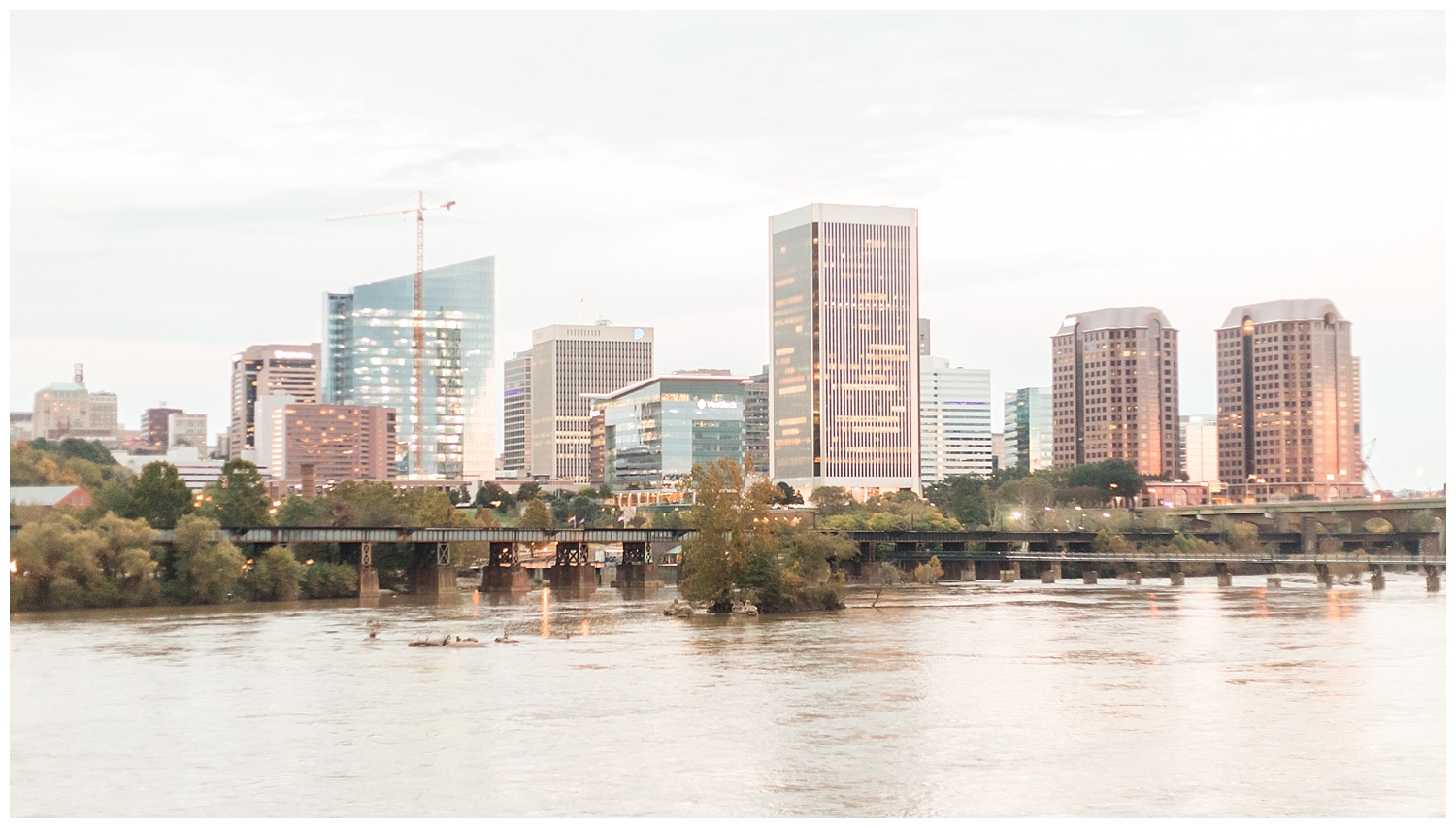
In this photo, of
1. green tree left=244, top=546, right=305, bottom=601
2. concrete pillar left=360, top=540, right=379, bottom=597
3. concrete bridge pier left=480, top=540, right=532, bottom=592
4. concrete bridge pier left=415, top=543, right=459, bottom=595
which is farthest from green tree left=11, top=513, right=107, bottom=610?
concrete bridge pier left=480, top=540, right=532, bottom=592

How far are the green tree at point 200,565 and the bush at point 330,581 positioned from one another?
12686 mm

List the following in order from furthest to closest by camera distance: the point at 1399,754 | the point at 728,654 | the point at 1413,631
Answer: the point at 1413,631
the point at 728,654
the point at 1399,754

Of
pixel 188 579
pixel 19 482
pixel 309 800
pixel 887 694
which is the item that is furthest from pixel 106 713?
pixel 19 482

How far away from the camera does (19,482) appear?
18050 centimetres

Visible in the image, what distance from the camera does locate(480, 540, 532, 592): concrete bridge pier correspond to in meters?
178

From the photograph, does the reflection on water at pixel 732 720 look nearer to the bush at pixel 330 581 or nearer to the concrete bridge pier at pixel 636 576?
the bush at pixel 330 581

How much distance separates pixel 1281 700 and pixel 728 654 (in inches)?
1181

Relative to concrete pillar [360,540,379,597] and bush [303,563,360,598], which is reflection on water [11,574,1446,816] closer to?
bush [303,563,360,598]

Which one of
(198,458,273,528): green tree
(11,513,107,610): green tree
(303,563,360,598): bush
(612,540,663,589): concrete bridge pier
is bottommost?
(612,540,663,589): concrete bridge pier

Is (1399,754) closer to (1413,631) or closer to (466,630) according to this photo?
(1413,631)

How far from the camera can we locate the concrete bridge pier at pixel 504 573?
584 ft

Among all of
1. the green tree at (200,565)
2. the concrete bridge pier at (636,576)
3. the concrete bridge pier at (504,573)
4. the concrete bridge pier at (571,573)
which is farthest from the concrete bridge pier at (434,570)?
the green tree at (200,565)

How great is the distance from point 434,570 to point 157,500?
28.8 meters

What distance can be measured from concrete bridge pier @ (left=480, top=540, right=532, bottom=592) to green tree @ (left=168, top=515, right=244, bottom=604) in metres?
45.9
